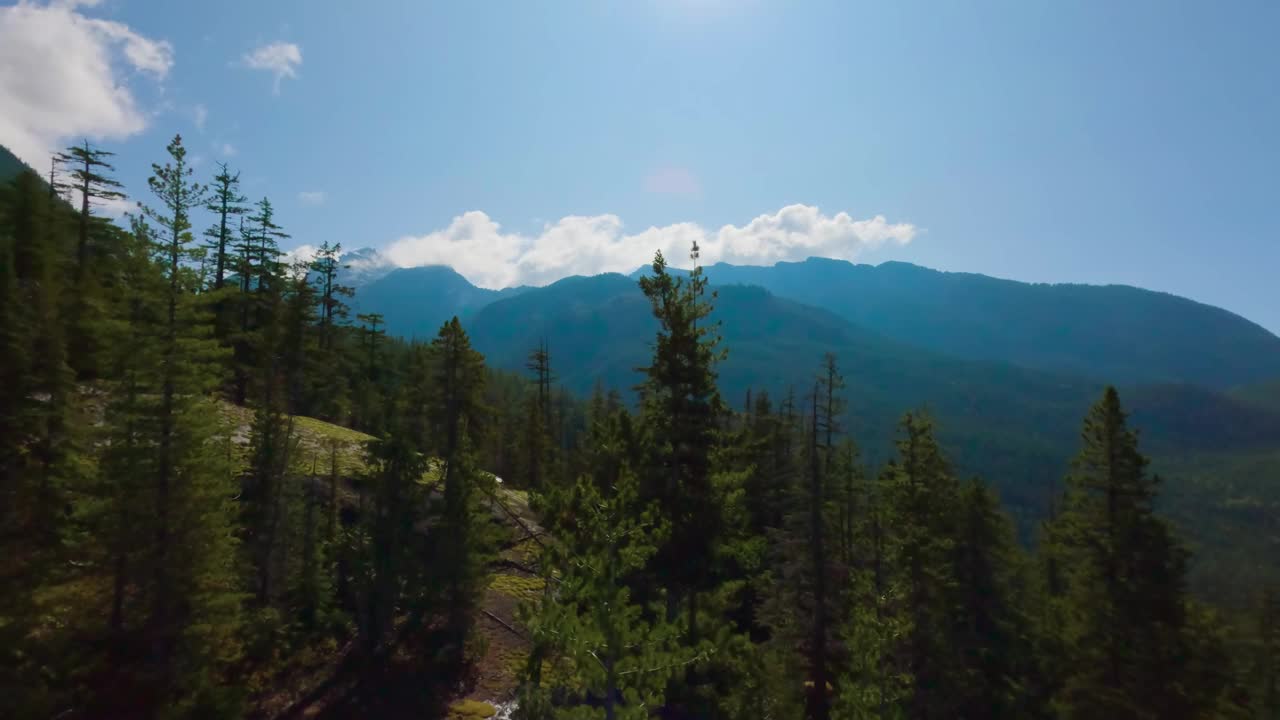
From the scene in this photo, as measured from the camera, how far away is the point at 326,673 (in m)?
23.2

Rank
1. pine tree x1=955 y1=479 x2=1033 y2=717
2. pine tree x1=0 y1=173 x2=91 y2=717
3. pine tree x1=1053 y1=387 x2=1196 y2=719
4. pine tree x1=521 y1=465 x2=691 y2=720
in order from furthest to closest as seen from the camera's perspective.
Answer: pine tree x1=955 y1=479 x2=1033 y2=717 < pine tree x1=1053 y1=387 x2=1196 y2=719 < pine tree x1=0 y1=173 x2=91 y2=717 < pine tree x1=521 y1=465 x2=691 y2=720

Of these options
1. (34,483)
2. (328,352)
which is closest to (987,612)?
(34,483)

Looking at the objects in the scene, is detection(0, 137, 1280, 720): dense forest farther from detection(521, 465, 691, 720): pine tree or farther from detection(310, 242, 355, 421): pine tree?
detection(310, 242, 355, 421): pine tree

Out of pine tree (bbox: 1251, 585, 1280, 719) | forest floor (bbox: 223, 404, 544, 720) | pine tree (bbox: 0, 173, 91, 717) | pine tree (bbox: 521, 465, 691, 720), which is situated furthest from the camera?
pine tree (bbox: 1251, 585, 1280, 719)

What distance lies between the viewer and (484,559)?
24.4 meters

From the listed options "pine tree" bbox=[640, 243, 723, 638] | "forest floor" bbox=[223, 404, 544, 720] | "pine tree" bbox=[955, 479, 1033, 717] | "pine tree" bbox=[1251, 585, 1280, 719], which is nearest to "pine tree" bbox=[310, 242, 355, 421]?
"forest floor" bbox=[223, 404, 544, 720]

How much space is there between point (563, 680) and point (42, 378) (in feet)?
65.0

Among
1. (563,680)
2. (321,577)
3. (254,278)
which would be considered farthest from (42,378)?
(254,278)

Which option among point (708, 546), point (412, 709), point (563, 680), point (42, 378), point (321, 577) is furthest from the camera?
point (321, 577)

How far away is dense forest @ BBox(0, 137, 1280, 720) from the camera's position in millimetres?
15125

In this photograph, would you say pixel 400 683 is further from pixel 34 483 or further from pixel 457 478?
pixel 34 483

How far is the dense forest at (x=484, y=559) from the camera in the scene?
15125mm

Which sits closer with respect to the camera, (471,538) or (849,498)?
(471,538)

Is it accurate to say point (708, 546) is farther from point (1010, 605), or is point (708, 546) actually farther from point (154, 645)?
point (1010, 605)
